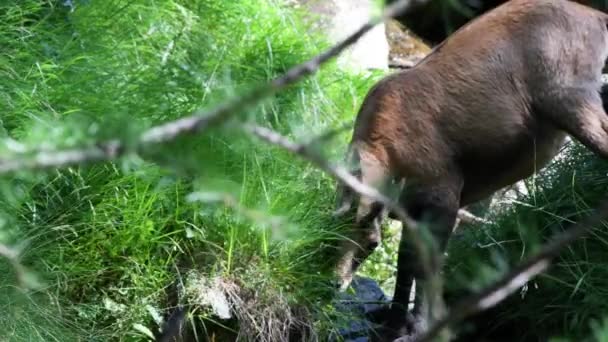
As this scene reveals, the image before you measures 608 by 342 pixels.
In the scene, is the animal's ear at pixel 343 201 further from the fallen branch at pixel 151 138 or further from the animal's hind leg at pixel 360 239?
the fallen branch at pixel 151 138

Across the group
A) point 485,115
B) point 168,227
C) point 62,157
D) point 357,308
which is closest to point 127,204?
point 168,227

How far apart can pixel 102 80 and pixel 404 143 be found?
1.42 meters

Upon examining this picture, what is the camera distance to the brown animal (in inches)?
142

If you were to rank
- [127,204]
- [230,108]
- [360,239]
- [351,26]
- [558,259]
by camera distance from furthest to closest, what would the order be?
1. [351,26]
2. [360,239]
3. [127,204]
4. [558,259]
5. [230,108]

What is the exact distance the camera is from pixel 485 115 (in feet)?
12.2

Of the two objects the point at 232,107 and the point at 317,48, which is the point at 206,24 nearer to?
the point at 317,48

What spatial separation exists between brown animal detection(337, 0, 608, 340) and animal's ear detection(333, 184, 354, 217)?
0.56 feet

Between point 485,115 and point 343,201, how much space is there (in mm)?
711

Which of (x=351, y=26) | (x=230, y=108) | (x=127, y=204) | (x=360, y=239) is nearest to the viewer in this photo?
(x=230, y=108)

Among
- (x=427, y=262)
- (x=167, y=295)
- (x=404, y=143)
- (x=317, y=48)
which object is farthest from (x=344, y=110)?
(x=427, y=262)

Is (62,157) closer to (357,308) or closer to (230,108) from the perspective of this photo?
(230,108)

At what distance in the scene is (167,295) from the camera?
378 cm

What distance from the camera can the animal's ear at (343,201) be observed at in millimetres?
→ 3971

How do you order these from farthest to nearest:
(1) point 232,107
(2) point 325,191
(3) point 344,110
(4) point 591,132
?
(3) point 344,110 → (2) point 325,191 → (4) point 591,132 → (1) point 232,107
